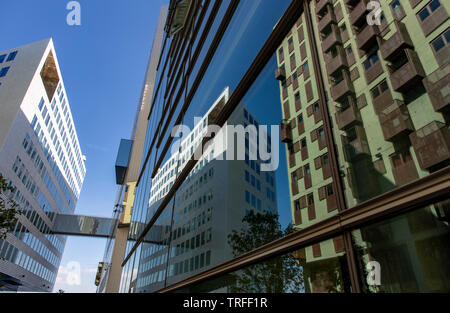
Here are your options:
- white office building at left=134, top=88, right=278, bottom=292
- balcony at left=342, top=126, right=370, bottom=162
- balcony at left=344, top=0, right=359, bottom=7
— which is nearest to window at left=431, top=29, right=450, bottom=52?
balcony at left=342, top=126, right=370, bottom=162

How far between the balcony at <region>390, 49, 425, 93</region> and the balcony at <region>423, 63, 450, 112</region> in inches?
2.5

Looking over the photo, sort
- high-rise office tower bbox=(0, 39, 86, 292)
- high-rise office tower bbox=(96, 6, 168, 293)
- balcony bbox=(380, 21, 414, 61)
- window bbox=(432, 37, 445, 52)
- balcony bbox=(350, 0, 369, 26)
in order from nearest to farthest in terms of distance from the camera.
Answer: window bbox=(432, 37, 445, 52), balcony bbox=(380, 21, 414, 61), balcony bbox=(350, 0, 369, 26), high-rise office tower bbox=(96, 6, 168, 293), high-rise office tower bbox=(0, 39, 86, 292)

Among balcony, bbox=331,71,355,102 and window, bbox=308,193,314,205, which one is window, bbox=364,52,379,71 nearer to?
balcony, bbox=331,71,355,102

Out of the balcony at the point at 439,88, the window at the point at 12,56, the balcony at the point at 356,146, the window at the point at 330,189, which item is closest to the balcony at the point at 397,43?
the balcony at the point at 439,88

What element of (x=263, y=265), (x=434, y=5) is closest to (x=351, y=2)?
(x=434, y=5)

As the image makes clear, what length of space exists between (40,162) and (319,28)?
56135 millimetres

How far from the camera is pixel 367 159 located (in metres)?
1.67

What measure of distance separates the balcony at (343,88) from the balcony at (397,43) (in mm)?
270

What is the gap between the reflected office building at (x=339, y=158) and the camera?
4.52ft

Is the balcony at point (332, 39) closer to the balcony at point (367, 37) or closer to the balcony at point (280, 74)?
the balcony at point (367, 37)

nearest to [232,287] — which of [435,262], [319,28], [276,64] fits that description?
[435,262]

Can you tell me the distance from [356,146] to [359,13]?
38.0 inches

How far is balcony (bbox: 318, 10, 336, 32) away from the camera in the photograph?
2.28 metres
